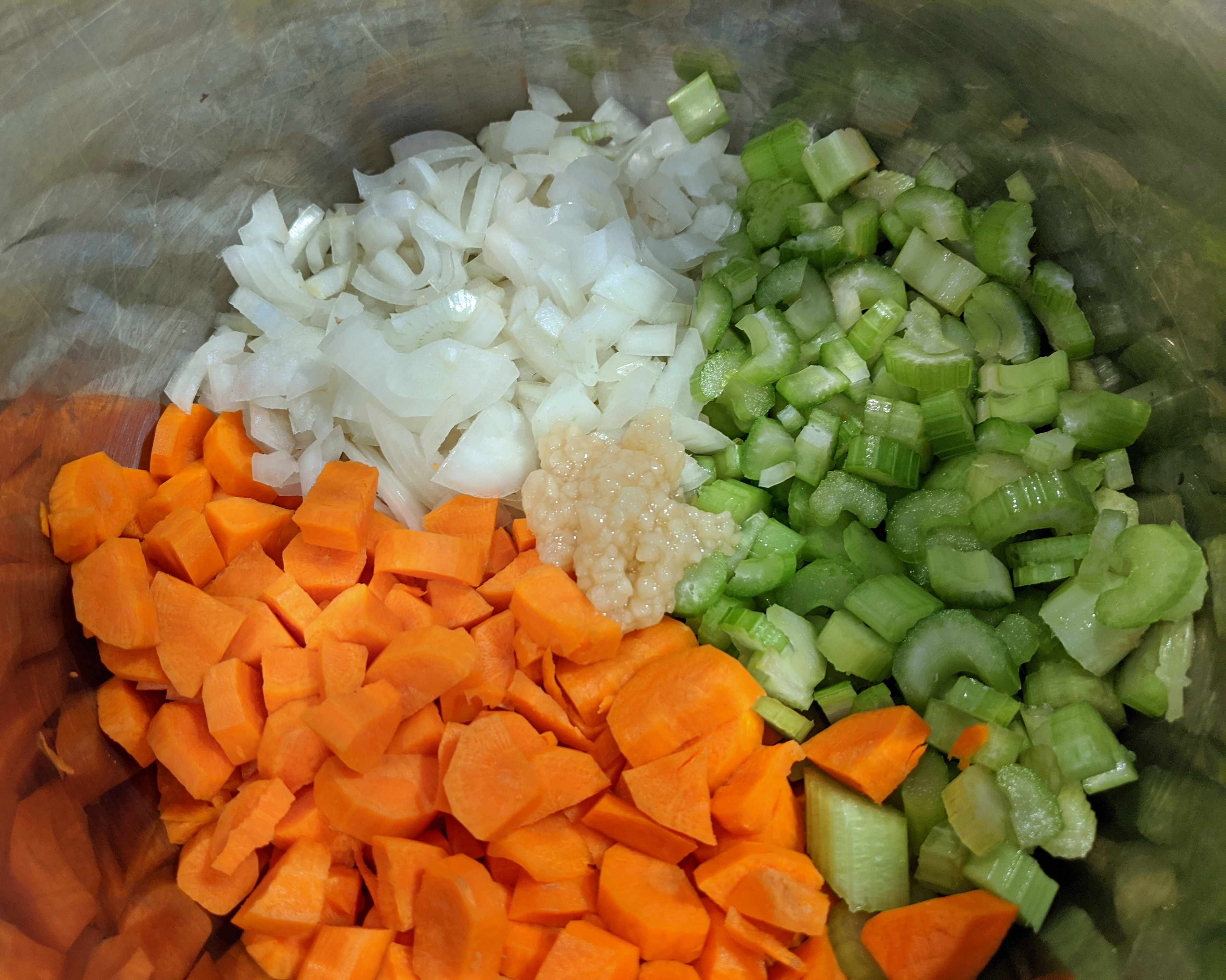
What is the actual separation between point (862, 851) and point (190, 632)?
56.3 inches

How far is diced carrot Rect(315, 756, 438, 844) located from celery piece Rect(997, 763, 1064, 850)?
109cm

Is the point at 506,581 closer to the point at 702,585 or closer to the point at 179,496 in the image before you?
the point at 702,585

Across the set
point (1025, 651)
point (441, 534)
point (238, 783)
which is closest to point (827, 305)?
point (1025, 651)

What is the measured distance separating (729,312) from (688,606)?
743 millimetres

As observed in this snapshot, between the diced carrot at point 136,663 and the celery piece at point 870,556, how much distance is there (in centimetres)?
152

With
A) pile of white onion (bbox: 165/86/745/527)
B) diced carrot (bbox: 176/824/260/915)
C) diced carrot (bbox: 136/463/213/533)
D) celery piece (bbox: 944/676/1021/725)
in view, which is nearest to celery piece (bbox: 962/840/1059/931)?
celery piece (bbox: 944/676/1021/725)

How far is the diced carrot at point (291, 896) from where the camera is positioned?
4.80 feet

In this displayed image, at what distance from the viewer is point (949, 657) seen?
1538mm

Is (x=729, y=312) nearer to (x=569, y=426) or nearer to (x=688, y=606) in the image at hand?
(x=569, y=426)

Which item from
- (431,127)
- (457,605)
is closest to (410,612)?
(457,605)

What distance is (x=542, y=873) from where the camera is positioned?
1.46 meters

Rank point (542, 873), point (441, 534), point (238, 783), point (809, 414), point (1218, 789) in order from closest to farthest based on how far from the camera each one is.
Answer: point (1218, 789) → point (542, 873) → point (238, 783) → point (441, 534) → point (809, 414)

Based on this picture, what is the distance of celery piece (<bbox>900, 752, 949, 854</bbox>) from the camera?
1.54 m

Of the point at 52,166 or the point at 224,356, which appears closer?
the point at 52,166
